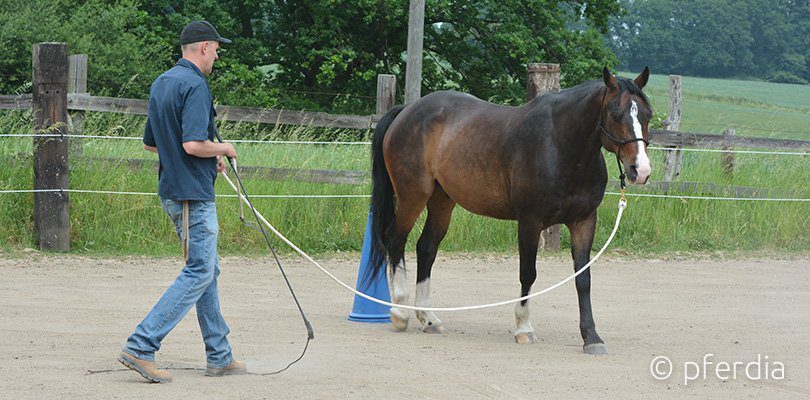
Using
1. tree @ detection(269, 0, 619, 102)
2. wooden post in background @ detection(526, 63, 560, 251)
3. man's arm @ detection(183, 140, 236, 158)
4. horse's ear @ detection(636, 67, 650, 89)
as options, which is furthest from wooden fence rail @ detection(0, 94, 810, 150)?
tree @ detection(269, 0, 619, 102)

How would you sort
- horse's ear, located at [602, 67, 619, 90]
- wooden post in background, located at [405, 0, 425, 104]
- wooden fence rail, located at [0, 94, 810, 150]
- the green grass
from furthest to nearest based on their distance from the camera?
the green grass < wooden post in background, located at [405, 0, 425, 104] < wooden fence rail, located at [0, 94, 810, 150] < horse's ear, located at [602, 67, 619, 90]

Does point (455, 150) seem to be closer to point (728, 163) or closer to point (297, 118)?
point (297, 118)

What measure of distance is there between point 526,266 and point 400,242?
111 centimetres

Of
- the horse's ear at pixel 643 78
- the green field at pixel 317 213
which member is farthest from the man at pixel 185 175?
the green field at pixel 317 213

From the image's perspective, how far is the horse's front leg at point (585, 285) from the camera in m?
6.32

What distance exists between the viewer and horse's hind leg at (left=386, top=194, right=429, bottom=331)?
291 inches

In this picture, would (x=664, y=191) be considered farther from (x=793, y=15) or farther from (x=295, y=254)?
(x=793, y=15)

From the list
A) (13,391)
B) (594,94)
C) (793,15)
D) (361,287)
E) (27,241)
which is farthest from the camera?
(793,15)

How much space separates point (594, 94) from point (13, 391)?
12.3 ft

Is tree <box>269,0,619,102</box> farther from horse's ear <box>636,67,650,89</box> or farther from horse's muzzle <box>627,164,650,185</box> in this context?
horse's muzzle <box>627,164,650,185</box>

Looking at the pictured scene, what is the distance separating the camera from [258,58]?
65.3 ft

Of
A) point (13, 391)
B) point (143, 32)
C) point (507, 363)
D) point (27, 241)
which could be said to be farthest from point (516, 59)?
point (13, 391)

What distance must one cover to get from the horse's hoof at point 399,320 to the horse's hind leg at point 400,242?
216 mm

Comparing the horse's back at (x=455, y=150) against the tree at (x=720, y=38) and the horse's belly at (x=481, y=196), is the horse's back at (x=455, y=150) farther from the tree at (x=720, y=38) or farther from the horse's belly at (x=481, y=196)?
the tree at (x=720, y=38)
